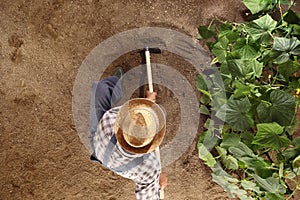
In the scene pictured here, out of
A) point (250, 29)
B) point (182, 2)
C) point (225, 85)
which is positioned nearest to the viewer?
point (250, 29)

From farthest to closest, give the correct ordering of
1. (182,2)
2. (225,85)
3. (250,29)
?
(182,2), (225,85), (250,29)

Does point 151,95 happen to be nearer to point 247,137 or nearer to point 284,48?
point 247,137

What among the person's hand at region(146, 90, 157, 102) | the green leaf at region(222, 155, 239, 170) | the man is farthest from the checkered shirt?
the person's hand at region(146, 90, 157, 102)

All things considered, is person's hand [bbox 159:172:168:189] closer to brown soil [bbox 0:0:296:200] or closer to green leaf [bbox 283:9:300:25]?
brown soil [bbox 0:0:296:200]

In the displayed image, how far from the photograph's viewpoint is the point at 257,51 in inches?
63.1

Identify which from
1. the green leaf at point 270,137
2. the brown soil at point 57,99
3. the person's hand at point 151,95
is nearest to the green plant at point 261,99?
the green leaf at point 270,137

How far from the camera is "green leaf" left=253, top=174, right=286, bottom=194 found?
1519 millimetres

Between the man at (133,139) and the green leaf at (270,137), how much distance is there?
0.35 meters

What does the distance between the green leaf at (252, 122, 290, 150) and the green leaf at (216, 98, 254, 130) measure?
3.5 inches

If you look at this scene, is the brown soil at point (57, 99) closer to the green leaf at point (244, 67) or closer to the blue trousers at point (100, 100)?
the blue trousers at point (100, 100)

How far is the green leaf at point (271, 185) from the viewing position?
152cm

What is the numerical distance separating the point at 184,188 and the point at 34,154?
79 cm

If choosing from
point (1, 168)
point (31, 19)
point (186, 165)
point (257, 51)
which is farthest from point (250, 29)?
point (1, 168)

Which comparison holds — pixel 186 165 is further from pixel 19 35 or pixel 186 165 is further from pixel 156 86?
pixel 19 35
